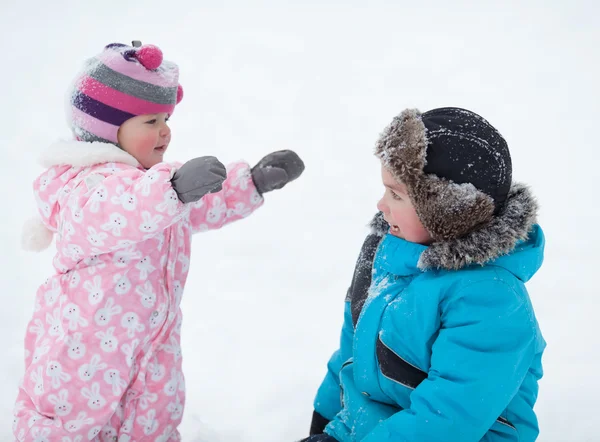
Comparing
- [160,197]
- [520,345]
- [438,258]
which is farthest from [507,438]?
[160,197]

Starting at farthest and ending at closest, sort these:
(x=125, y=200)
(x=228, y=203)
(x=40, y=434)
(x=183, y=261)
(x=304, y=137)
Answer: (x=304, y=137)
(x=228, y=203)
(x=183, y=261)
(x=40, y=434)
(x=125, y=200)

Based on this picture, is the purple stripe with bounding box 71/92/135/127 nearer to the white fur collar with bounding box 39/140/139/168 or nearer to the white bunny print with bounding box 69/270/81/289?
the white fur collar with bounding box 39/140/139/168

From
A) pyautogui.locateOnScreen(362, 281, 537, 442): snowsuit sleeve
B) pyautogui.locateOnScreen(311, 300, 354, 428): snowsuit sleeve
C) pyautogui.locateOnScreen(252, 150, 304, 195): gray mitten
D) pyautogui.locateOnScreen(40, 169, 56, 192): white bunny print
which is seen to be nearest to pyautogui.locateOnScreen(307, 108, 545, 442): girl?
pyautogui.locateOnScreen(362, 281, 537, 442): snowsuit sleeve

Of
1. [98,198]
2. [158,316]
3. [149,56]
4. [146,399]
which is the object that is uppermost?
[149,56]

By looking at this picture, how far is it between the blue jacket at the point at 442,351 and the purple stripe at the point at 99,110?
788 mm

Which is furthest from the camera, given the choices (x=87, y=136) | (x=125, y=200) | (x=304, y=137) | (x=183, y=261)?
(x=304, y=137)

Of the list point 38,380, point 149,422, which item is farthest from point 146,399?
point 38,380

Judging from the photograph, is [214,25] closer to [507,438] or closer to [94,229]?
[94,229]

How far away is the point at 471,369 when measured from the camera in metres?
1.33

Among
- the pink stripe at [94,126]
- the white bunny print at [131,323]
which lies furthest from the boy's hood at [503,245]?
the pink stripe at [94,126]

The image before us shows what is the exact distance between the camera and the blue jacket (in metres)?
1.33

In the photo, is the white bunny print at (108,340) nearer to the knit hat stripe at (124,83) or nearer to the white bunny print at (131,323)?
the white bunny print at (131,323)

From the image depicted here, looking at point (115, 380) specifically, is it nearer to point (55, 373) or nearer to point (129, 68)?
point (55, 373)

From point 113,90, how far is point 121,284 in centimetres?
52
